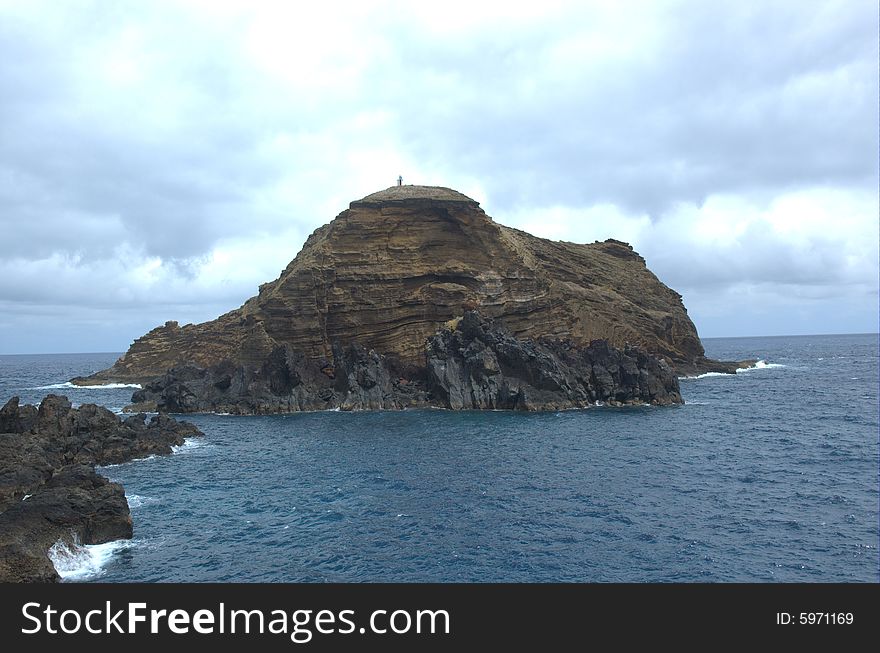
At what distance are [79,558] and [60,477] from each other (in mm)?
9736

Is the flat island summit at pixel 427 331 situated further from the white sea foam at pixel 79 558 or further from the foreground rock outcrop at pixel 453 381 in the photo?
the white sea foam at pixel 79 558

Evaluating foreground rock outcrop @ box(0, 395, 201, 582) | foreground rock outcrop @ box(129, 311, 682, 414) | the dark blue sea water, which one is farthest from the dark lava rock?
foreground rock outcrop @ box(0, 395, 201, 582)

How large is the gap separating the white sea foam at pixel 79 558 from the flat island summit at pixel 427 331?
2209 inches

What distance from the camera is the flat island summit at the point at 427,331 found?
287 feet

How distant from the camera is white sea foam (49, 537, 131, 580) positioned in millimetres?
27422

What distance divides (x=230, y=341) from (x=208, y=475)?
76.4 m

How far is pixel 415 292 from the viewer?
102 m

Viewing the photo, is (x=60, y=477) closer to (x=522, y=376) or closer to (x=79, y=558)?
(x=79, y=558)

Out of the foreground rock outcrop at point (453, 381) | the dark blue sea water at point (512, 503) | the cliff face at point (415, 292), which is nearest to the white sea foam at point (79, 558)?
the dark blue sea water at point (512, 503)

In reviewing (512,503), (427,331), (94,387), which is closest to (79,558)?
(512,503)

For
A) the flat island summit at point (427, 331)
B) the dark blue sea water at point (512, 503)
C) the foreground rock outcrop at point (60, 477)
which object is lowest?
the dark blue sea water at point (512, 503)

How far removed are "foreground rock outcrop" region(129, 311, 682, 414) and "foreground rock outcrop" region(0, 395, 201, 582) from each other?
22.8m
